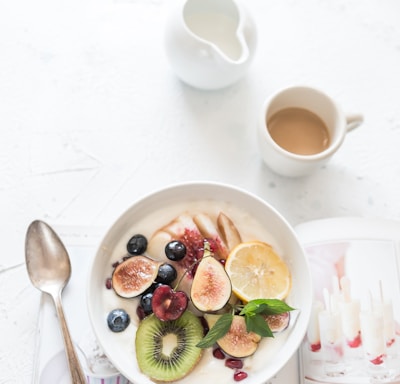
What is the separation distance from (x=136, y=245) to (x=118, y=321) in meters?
0.14

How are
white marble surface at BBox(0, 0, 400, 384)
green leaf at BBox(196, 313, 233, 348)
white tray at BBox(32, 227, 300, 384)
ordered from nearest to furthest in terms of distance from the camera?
1. green leaf at BBox(196, 313, 233, 348)
2. white tray at BBox(32, 227, 300, 384)
3. white marble surface at BBox(0, 0, 400, 384)

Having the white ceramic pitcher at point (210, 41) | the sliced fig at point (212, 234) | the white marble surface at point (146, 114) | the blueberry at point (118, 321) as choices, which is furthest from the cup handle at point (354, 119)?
the blueberry at point (118, 321)

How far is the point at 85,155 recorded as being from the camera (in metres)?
1.21

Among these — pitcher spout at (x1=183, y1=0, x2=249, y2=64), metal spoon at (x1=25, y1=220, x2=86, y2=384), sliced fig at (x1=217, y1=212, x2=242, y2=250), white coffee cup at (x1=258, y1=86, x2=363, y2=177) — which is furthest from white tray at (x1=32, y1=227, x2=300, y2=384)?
pitcher spout at (x1=183, y1=0, x2=249, y2=64)

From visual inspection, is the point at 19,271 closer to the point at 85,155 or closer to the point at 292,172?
the point at 85,155

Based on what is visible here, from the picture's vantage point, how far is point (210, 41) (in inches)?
48.2

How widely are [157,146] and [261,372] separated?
0.52 meters

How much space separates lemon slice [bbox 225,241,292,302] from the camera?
1.00 metres

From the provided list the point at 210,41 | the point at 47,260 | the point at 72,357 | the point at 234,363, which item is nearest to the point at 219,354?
the point at 234,363

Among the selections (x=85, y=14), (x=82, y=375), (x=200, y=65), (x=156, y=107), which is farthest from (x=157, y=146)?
(x=82, y=375)

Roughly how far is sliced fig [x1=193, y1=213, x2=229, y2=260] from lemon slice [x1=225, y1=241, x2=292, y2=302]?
0.03 m

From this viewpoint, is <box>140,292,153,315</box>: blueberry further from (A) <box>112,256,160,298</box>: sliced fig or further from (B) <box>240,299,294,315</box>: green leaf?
(B) <box>240,299,294,315</box>: green leaf

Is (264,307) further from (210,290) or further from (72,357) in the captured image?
(72,357)

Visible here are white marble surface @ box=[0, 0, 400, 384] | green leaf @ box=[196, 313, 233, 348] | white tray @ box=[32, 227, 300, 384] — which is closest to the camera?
green leaf @ box=[196, 313, 233, 348]
